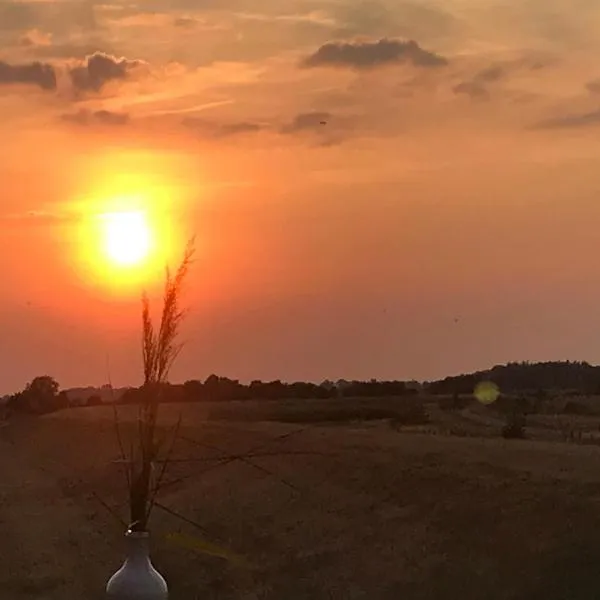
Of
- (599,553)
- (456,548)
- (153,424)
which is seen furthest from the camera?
(456,548)

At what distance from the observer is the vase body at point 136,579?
587cm

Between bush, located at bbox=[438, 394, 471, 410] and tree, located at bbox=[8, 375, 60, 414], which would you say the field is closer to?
bush, located at bbox=[438, 394, 471, 410]

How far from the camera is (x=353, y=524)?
84.3 feet

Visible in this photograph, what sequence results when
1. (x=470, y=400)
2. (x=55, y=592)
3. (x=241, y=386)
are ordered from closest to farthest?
(x=55, y=592) < (x=470, y=400) < (x=241, y=386)

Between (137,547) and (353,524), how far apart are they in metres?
20.0

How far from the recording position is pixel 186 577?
75.3 ft

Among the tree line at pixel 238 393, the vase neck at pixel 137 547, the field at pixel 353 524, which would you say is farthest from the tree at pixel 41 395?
the vase neck at pixel 137 547

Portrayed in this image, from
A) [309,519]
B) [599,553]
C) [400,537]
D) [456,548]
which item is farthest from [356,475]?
[599,553]

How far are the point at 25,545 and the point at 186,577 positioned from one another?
6974 mm

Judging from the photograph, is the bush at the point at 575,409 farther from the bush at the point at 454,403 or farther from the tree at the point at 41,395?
the tree at the point at 41,395

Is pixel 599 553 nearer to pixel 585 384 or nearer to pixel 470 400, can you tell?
pixel 470 400

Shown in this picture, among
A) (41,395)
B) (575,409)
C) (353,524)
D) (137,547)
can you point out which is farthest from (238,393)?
(137,547)

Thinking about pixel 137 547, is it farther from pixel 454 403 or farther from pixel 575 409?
pixel 454 403

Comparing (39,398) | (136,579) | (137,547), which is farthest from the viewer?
(39,398)
